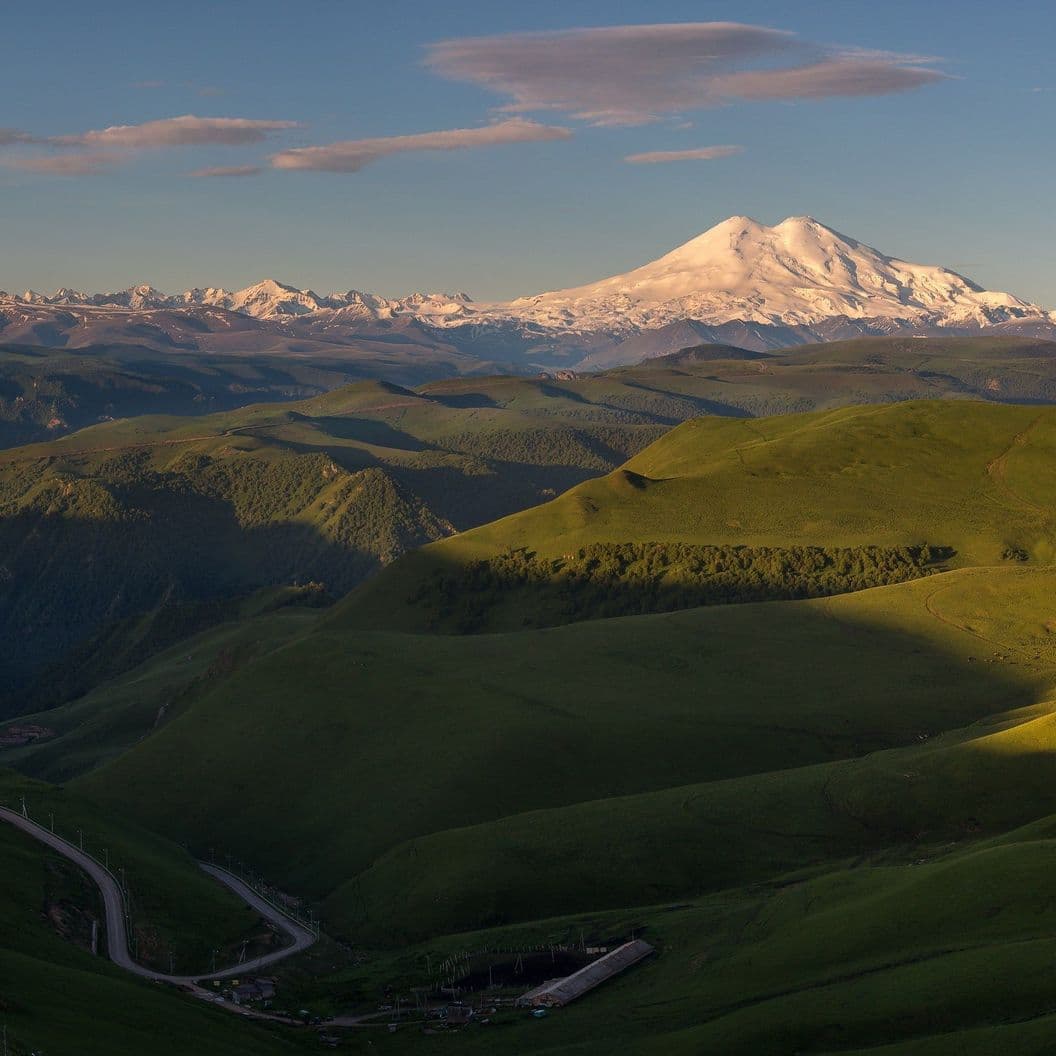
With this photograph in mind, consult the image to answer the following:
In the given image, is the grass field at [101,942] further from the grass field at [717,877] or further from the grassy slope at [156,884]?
the grass field at [717,877]

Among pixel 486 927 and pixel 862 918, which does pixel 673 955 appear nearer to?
pixel 862 918

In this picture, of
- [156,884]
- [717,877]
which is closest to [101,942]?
[156,884]

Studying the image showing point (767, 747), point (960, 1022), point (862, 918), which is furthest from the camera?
point (767, 747)

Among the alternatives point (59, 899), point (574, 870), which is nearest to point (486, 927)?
point (574, 870)

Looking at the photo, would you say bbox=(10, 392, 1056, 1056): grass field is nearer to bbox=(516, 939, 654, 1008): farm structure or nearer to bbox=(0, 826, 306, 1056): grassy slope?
bbox=(516, 939, 654, 1008): farm structure

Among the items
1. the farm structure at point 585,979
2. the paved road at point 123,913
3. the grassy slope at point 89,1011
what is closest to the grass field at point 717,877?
the farm structure at point 585,979

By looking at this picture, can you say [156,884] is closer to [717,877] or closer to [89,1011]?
[717,877]
